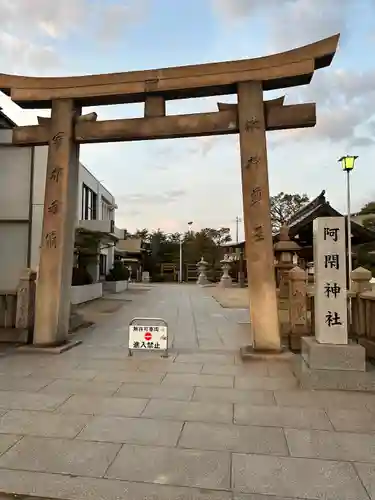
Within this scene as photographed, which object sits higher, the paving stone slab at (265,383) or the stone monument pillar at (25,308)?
the stone monument pillar at (25,308)

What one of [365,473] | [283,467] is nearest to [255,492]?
[283,467]

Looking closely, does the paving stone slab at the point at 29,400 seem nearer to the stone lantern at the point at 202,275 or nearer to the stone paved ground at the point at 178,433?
the stone paved ground at the point at 178,433

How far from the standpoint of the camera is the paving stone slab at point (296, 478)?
281cm

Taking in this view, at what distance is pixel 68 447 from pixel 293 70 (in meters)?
7.11

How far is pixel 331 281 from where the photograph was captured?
5734mm

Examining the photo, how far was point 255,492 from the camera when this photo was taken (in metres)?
2.81

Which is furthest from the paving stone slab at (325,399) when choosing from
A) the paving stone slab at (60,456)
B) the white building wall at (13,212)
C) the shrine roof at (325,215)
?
the white building wall at (13,212)

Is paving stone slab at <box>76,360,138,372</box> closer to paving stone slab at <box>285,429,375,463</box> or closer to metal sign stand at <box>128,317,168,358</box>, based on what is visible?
metal sign stand at <box>128,317,168,358</box>

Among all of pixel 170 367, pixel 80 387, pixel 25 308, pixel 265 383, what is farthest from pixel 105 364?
pixel 265 383

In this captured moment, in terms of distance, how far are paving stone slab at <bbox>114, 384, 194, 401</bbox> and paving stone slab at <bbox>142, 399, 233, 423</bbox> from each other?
0.20 meters

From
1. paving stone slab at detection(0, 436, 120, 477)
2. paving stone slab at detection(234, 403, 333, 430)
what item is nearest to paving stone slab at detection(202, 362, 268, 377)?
paving stone slab at detection(234, 403, 333, 430)

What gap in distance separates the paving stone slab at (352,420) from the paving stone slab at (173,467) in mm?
1488

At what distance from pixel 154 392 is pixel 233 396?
3.46 ft

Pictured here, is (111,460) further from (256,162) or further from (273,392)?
(256,162)
